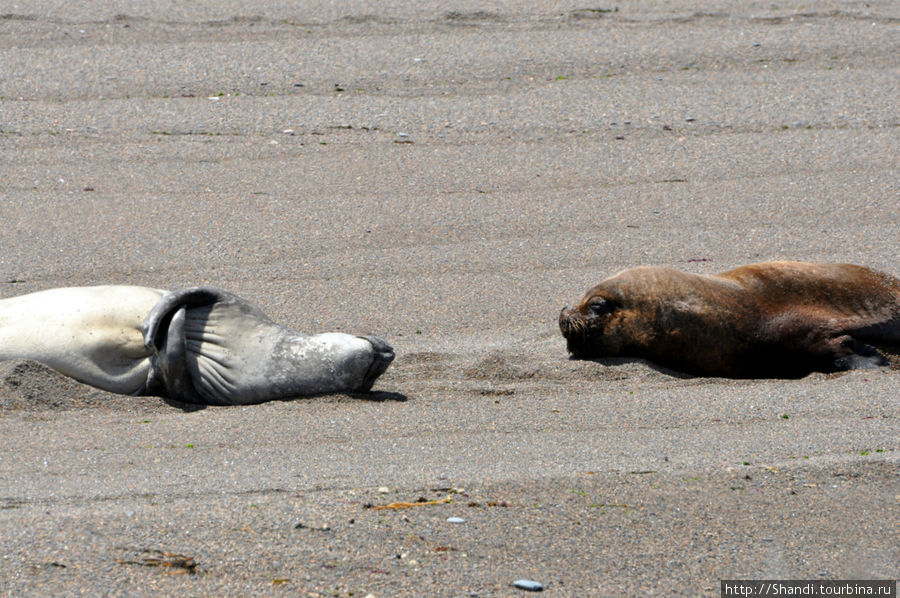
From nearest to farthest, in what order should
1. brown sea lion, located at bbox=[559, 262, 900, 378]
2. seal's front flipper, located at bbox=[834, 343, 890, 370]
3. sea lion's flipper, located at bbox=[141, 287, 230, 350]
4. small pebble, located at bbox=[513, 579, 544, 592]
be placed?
small pebble, located at bbox=[513, 579, 544, 592] < sea lion's flipper, located at bbox=[141, 287, 230, 350] < seal's front flipper, located at bbox=[834, 343, 890, 370] < brown sea lion, located at bbox=[559, 262, 900, 378]

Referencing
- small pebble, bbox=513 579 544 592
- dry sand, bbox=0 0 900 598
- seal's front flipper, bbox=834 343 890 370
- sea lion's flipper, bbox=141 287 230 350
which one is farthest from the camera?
seal's front flipper, bbox=834 343 890 370

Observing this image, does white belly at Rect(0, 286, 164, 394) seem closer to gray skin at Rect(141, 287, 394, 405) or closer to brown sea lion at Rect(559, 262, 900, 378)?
gray skin at Rect(141, 287, 394, 405)

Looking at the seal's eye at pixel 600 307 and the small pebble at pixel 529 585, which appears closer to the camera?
the small pebble at pixel 529 585

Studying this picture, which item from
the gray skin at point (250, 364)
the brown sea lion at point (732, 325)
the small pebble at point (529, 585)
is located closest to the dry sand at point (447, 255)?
the small pebble at point (529, 585)

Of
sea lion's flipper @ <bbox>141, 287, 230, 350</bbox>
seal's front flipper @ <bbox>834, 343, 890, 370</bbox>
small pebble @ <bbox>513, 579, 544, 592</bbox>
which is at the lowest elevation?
seal's front flipper @ <bbox>834, 343, 890, 370</bbox>

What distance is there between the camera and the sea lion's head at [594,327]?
22.6 ft

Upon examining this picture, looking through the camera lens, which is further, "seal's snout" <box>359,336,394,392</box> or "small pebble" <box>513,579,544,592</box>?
"seal's snout" <box>359,336,394,392</box>

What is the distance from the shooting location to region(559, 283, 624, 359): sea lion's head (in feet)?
22.6

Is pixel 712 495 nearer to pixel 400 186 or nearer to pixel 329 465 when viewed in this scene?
pixel 329 465

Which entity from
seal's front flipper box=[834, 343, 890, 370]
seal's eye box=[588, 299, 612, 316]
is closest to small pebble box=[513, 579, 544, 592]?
seal's eye box=[588, 299, 612, 316]

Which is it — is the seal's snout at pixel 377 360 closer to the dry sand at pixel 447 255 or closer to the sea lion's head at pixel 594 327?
the dry sand at pixel 447 255

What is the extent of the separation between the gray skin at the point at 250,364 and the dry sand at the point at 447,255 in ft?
0.46

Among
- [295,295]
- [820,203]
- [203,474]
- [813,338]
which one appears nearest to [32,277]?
[295,295]

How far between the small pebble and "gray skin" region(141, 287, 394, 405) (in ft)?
7.86
